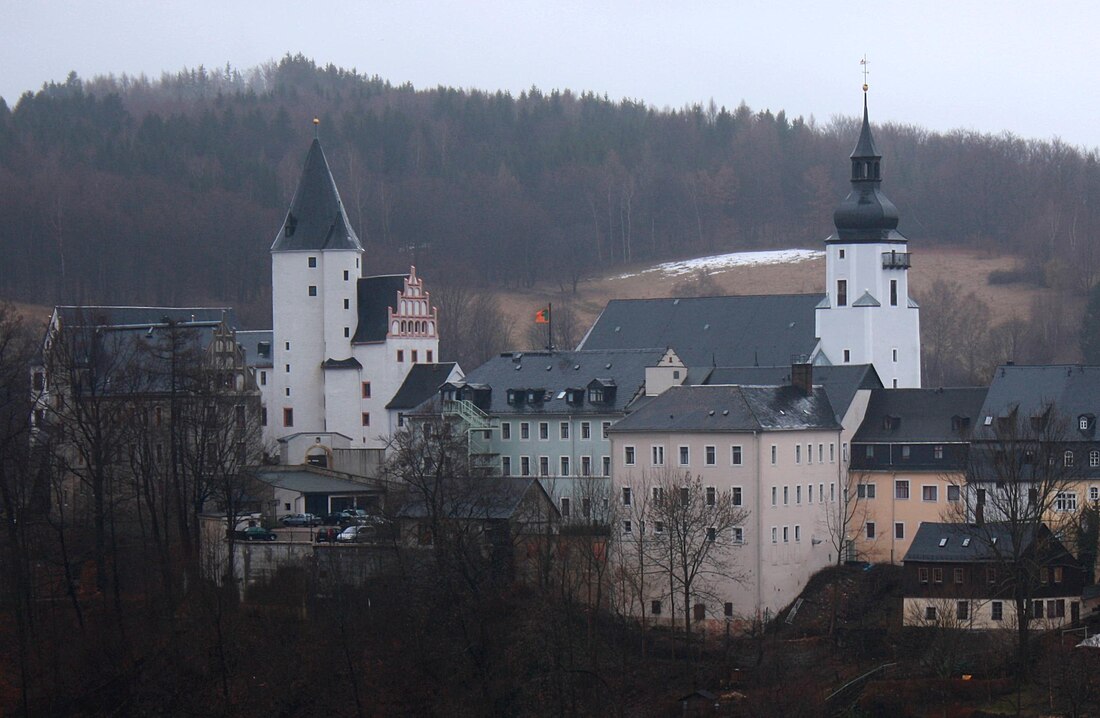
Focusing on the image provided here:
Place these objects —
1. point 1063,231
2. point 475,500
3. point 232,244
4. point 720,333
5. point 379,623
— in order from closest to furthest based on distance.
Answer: point 379,623
point 475,500
point 720,333
point 232,244
point 1063,231

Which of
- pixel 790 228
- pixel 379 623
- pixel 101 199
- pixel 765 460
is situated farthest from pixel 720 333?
pixel 790 228

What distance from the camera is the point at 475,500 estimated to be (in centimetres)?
6750

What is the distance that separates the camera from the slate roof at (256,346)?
89.8 m

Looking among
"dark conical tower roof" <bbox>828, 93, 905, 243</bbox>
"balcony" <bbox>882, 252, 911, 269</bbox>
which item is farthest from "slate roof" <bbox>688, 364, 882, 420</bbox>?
"dark conical tower roof" <bbox>828, 93, 905, 243</bbox>

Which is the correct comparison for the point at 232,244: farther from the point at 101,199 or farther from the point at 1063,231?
the point at 1063,231

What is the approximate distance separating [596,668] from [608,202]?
119 metres

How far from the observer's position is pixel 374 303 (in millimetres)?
88688

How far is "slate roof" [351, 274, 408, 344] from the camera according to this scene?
8775 centimetres

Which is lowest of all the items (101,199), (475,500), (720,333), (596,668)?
(596,668)

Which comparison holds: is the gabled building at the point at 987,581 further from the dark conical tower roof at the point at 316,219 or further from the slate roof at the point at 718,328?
the dark conical tower roof at the point at 316,219

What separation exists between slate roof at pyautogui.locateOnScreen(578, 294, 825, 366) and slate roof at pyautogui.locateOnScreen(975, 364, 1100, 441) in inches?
745

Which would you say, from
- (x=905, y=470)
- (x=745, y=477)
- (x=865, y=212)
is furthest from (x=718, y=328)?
(x=745, y=477)

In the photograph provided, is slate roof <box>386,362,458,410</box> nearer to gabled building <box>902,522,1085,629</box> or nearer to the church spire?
the church spire

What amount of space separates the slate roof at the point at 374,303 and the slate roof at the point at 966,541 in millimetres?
30622
